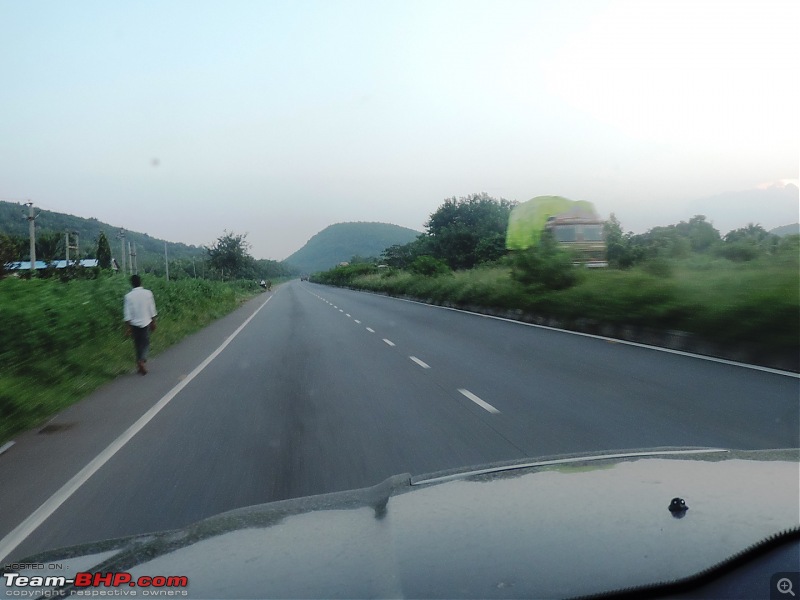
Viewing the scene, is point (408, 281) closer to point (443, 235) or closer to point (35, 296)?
point (443, 235)

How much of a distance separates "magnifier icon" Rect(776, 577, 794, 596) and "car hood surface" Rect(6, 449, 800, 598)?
20 centimetres

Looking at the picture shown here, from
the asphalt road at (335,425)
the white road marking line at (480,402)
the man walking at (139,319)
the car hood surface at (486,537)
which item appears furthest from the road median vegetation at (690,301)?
the man walking at (139,319)

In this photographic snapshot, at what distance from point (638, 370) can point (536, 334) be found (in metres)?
8.29

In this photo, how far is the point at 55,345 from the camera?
13859mm

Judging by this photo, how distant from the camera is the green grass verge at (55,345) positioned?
1045 cm

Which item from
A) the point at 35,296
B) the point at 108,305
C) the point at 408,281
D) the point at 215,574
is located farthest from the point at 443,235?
the point at 215,574

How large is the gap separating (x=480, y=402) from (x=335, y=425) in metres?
2.38

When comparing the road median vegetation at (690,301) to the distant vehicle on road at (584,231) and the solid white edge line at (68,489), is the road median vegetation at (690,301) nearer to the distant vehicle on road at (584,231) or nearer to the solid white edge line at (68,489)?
the distant vehicle on road at (584,231)

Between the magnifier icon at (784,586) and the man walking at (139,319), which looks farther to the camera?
the man walking at (139,319)

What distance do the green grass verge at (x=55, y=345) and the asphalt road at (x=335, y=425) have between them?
0.52 metres

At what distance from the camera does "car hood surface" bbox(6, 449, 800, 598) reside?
9.21ft

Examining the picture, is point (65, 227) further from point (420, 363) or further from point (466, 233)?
point (420, 363)

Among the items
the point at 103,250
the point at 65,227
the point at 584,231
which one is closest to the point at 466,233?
the point at 103,250

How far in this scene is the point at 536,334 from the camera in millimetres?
21203
